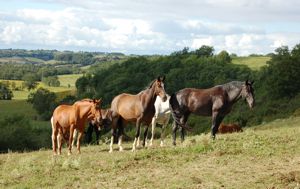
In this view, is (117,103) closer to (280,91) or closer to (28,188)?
(28,188)

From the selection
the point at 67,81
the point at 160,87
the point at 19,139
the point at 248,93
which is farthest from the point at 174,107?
the point at 67,81

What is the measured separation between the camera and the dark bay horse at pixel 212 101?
16.3 meters

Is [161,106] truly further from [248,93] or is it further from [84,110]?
[248,93]

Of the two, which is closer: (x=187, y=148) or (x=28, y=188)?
(x=28, y=188)

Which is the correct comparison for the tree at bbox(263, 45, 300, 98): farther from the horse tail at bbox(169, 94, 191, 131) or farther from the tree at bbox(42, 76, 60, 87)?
the tree at bbox(42, 76, 60, 87)

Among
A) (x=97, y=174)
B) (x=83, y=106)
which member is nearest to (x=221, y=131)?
(x=83, y=106)

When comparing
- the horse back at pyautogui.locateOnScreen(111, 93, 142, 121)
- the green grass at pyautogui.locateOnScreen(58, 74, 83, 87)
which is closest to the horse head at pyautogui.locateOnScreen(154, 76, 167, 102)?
the horse back at pyautogui.locateOnScreen(111, 93, 142, 121)

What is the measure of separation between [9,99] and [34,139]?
80.7m

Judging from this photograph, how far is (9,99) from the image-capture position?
461 feet

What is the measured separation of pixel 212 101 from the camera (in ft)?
54.8

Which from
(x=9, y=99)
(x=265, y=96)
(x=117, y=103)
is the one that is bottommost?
(x=9, y=99)

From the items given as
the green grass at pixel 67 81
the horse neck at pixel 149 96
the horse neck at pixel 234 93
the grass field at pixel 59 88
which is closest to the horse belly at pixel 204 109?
the horse neck at pixel 234 93

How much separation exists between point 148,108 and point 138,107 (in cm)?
42

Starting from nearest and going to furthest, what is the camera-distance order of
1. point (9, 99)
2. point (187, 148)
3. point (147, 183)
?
point (147, 183) < point (187, 148) < point (9, 99)
